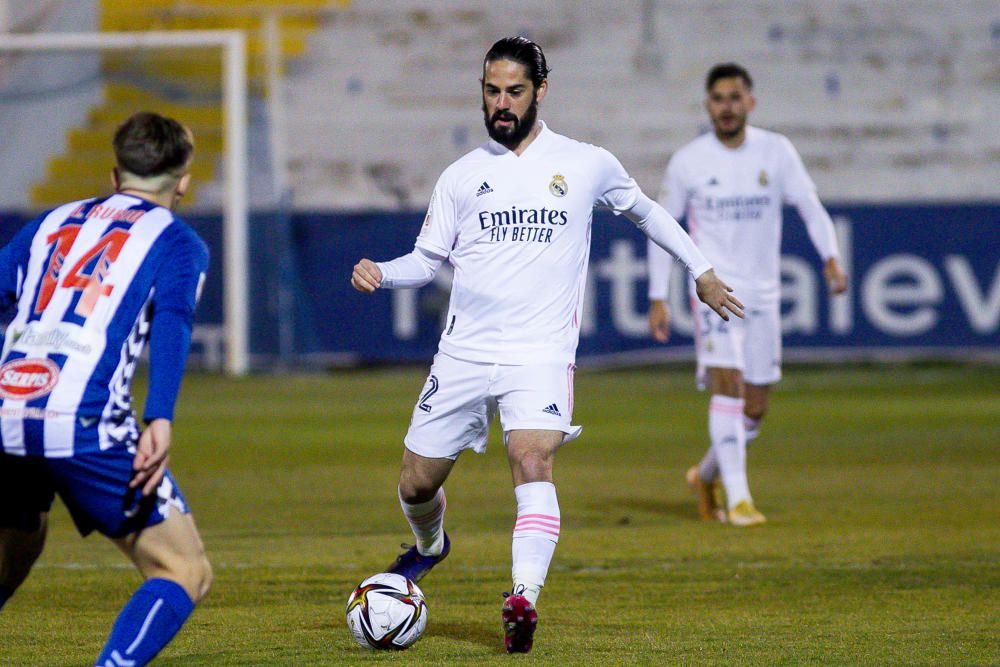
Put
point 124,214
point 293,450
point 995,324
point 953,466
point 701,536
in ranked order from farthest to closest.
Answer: point 995,324 → point 293,450 → point 953,466 → point 701,536 → point 124,214

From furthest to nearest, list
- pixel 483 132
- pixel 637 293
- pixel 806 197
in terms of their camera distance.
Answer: pixel 483 132, pixel 637 293, pixel 806 197

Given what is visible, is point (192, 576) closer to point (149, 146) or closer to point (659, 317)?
point (149, 146)

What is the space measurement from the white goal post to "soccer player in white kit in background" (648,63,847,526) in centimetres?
966

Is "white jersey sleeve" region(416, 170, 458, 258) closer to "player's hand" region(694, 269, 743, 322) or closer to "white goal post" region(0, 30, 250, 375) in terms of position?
"player's hand" region(694, 269, 743, 322)

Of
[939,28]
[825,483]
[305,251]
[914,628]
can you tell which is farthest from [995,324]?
[914,628]

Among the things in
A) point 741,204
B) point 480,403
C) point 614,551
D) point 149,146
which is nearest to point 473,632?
point 480,403

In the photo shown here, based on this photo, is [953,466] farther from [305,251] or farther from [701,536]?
[305,251]

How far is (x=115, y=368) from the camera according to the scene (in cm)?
396

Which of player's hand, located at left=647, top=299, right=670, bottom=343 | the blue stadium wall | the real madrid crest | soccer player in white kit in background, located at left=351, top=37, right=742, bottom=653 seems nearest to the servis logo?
soccer player in white kit in background, located at left=351, top=37, right=742, bottom=653

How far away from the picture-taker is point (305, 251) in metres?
18.2

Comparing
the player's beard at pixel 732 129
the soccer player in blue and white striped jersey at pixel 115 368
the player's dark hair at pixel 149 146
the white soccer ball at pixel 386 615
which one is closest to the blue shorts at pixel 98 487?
the soccer player in blue and white striped jersey at pixel 115 368

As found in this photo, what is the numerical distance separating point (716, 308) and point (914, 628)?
1259 millimetres

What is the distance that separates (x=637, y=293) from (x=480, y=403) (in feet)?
40.8

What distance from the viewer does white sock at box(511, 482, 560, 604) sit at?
16.5 ft
